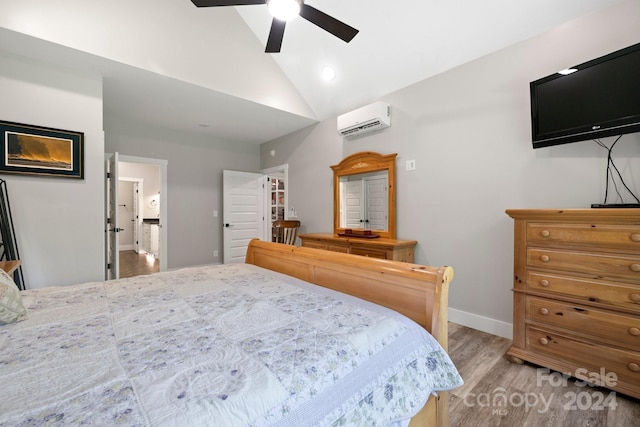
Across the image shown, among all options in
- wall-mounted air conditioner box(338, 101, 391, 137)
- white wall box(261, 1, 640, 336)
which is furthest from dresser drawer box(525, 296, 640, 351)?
wall-mounted air conditioner box(338, 101, 391, 137)

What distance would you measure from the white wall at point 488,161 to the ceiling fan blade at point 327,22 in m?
1.33

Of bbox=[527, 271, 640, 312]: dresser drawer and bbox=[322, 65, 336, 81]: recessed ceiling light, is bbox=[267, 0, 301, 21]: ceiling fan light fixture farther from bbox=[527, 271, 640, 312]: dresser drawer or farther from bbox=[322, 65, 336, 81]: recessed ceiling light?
bbox=[527, 271, 640, 312]: dresser drawer

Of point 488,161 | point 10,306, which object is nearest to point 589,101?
point 488,161

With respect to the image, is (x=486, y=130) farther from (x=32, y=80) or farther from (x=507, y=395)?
(x=32, y=80)

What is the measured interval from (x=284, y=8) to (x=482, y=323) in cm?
318

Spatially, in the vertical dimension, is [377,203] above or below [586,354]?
above

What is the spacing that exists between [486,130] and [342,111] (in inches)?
78.7

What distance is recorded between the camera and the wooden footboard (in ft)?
4.04

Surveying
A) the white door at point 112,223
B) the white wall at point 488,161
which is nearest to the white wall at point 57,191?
the white door at point 112,223

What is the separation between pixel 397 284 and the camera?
140cm

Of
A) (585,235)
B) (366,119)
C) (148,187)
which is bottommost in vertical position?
(585,235)

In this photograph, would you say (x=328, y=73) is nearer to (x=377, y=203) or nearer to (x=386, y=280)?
(x=377, y=203)

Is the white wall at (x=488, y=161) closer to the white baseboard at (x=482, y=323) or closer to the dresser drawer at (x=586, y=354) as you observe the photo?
the white baseboard at (x=482, y=323)

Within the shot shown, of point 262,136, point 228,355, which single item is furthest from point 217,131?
point 228,355
